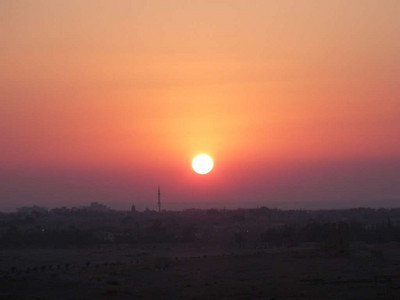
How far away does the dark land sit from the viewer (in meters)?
51.2

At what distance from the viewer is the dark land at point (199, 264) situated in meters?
51.2

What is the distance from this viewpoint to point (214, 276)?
202 ft

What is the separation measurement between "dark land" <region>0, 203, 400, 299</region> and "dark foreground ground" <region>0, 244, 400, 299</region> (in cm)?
6

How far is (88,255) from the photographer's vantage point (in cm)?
8994

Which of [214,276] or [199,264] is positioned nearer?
[214,276]

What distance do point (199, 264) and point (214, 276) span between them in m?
9.32

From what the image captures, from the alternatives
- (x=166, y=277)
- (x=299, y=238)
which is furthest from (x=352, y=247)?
(x=166, y=277)

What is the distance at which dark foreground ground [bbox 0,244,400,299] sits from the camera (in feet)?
164

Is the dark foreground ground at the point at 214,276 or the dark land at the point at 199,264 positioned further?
the dark land at the point at 199,264

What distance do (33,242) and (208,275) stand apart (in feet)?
164

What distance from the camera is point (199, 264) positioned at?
70688 mm

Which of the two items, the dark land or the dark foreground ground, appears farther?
the dark land

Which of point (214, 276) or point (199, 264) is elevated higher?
point (199, 264)

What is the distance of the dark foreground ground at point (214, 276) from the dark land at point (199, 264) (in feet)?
0.21
